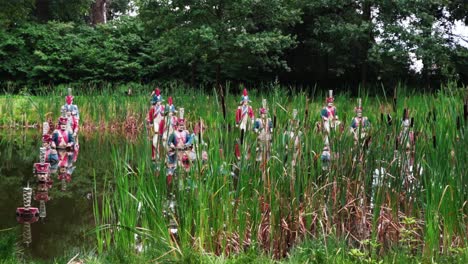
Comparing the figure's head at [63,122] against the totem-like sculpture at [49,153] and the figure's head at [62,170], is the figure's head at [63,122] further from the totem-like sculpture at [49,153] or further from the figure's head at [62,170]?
the figure's head at [62,170]

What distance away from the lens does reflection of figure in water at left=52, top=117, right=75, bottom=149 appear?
7.77 m

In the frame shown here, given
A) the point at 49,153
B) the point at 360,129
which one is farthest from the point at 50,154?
the point at 360,129

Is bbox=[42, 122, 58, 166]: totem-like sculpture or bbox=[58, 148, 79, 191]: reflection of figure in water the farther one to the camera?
bbox=[42, 122, 58, 166]: totem-like sculpture

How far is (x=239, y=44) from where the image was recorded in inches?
593

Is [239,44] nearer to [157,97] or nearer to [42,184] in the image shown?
[157,97]

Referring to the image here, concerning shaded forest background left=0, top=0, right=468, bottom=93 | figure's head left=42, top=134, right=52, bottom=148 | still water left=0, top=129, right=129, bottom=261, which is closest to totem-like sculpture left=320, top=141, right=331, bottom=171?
still water left=0, top=129, right=129, bottom=261

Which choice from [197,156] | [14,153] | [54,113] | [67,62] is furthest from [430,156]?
[67,62]

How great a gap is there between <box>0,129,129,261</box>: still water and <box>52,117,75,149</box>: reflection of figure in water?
0.23 metres

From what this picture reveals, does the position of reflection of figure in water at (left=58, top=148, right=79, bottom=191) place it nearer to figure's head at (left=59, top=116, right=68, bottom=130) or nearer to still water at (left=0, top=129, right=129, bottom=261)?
still water at (left=0, top=129, right=129, bottom=261)

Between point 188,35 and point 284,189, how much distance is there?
12.2m

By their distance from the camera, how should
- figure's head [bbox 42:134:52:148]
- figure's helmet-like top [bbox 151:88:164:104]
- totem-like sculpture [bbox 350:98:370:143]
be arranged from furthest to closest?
A: 1. figure's helmet-like top [bbox 151:88:164:104]
2. figure's head [bbox 42:134:52:148]
3. totem-like sculpture [bbox 350:98:370:143]

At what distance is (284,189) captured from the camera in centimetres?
349

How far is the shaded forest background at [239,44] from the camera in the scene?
1583cm

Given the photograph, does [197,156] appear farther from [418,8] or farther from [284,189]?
[418,8]
